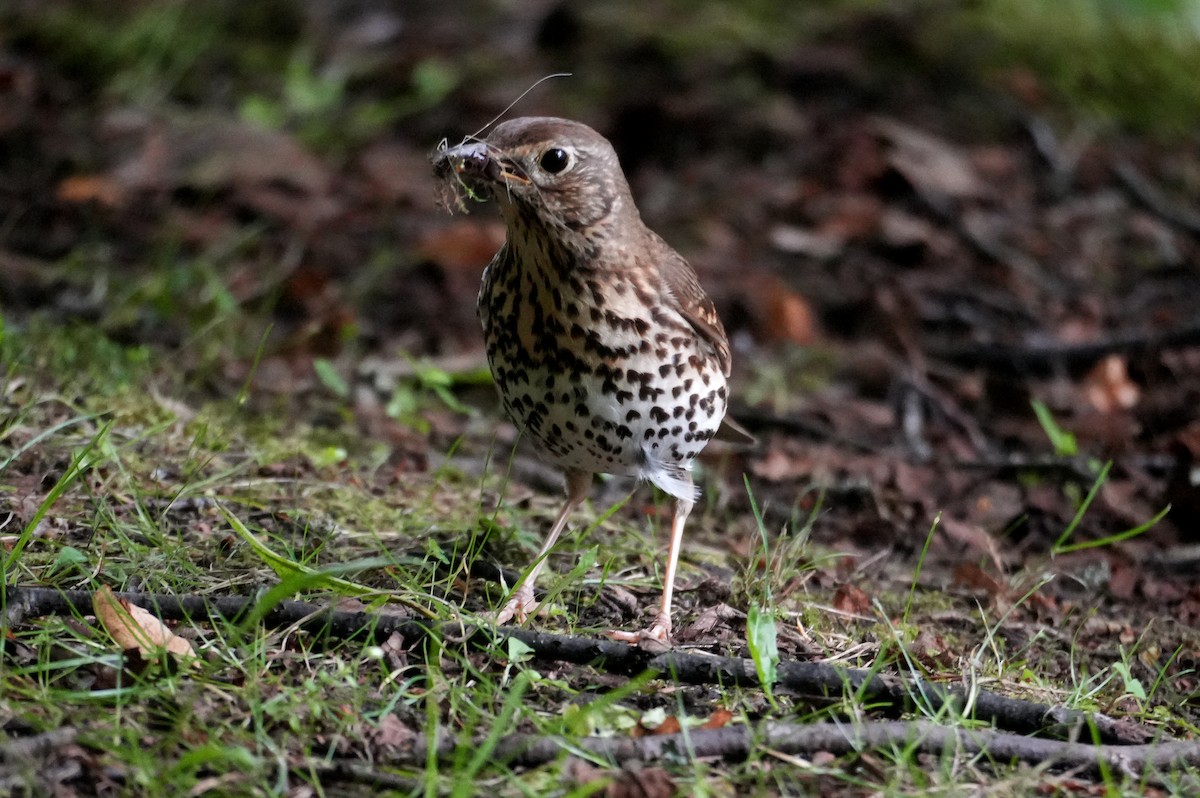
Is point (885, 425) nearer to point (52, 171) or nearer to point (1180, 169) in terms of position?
point (1180, 169)

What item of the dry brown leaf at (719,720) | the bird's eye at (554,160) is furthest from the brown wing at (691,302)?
the dry brown leaf at (719,720)

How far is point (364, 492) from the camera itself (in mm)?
4141

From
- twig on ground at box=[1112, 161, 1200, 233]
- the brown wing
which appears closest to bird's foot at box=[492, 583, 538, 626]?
the brown wing

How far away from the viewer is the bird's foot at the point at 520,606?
10.5 feet

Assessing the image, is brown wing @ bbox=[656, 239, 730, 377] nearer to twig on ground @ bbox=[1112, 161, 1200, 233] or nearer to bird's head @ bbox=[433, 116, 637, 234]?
bird's head @ bbox=[433, 116, 637, 234]

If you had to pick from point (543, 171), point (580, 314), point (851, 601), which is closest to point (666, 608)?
point (851, 601)

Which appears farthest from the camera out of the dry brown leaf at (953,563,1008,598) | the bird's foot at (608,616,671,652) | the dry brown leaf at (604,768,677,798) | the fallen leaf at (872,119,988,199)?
the fallen leaf at (872,119,988,199)

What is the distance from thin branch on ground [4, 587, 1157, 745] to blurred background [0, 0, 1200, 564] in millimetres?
1257

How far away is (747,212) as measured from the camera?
23.0ft

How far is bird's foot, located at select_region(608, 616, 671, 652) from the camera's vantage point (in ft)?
10.0

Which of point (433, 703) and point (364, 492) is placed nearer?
point (433, 703)

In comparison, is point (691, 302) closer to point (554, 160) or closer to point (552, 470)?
point (554, 160)

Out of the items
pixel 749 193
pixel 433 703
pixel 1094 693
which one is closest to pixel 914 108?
pixel 749 193

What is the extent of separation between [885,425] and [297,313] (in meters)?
2.55
